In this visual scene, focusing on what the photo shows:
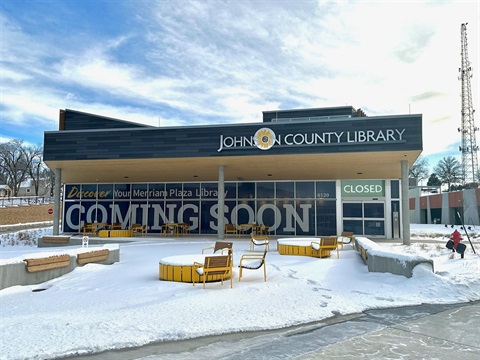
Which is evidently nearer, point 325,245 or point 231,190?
point 325,245

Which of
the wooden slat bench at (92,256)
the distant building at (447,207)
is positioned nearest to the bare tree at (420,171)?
the distant building at (447,207)

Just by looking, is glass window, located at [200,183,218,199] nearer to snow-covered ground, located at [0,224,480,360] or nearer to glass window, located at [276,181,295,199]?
glass window, located at [276,181,295,199]

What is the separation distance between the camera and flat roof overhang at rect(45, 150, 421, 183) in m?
18.3

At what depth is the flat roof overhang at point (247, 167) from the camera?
1828 cm

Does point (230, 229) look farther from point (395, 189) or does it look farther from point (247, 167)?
point (395, 189)

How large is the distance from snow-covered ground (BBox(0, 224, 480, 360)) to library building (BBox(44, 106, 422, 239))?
7.01 metres

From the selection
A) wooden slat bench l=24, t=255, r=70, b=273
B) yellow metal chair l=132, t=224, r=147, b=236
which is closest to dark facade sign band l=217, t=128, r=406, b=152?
wooden slat bench l=24, t=255, r=70, b=273

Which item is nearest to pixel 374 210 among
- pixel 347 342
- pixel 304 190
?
pixel 304 190

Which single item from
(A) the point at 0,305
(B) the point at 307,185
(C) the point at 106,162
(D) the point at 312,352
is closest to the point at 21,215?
(C) the point at 106,162

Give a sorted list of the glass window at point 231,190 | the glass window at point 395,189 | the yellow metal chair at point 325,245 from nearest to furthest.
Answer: the yellow metal chair at point 325,245
the glass window at point 395,189
the glass window at point 231,190

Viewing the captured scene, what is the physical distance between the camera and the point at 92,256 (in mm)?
11719

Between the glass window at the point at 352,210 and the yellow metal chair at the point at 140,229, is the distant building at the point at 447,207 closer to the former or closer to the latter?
the glass window at the point at 352,210

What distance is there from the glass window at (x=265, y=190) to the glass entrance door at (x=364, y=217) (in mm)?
A: 4561

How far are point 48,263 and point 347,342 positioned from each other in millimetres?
7514
